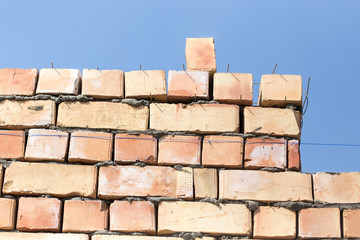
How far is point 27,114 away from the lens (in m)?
3.83

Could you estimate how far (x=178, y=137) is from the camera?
3787 mm

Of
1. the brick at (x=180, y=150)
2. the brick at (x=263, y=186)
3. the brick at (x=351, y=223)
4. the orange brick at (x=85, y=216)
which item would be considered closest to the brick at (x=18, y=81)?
the orange brick at (x=85, y=216)

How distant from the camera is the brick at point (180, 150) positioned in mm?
3752

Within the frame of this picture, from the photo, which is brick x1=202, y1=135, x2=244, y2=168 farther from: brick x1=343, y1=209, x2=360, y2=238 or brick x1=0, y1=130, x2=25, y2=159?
brick x1=0, y1=130, x2=25, y2=159

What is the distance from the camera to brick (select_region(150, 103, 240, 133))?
3.81 m

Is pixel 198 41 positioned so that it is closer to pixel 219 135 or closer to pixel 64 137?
pixel 219 135

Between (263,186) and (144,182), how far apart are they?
2.52ft

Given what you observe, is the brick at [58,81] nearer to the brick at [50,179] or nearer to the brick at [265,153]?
the brick at [50,179]

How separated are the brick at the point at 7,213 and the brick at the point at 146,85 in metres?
1.04

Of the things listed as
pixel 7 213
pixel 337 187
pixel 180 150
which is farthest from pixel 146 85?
pixel 337 187

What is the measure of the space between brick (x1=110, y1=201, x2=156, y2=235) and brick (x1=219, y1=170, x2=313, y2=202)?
1.55 feet

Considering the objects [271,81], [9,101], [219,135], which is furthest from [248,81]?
[9,101]

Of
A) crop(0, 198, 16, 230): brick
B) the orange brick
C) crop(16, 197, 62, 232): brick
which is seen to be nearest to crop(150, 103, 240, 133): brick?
the orange brick

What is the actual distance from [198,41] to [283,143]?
986 millimetres
